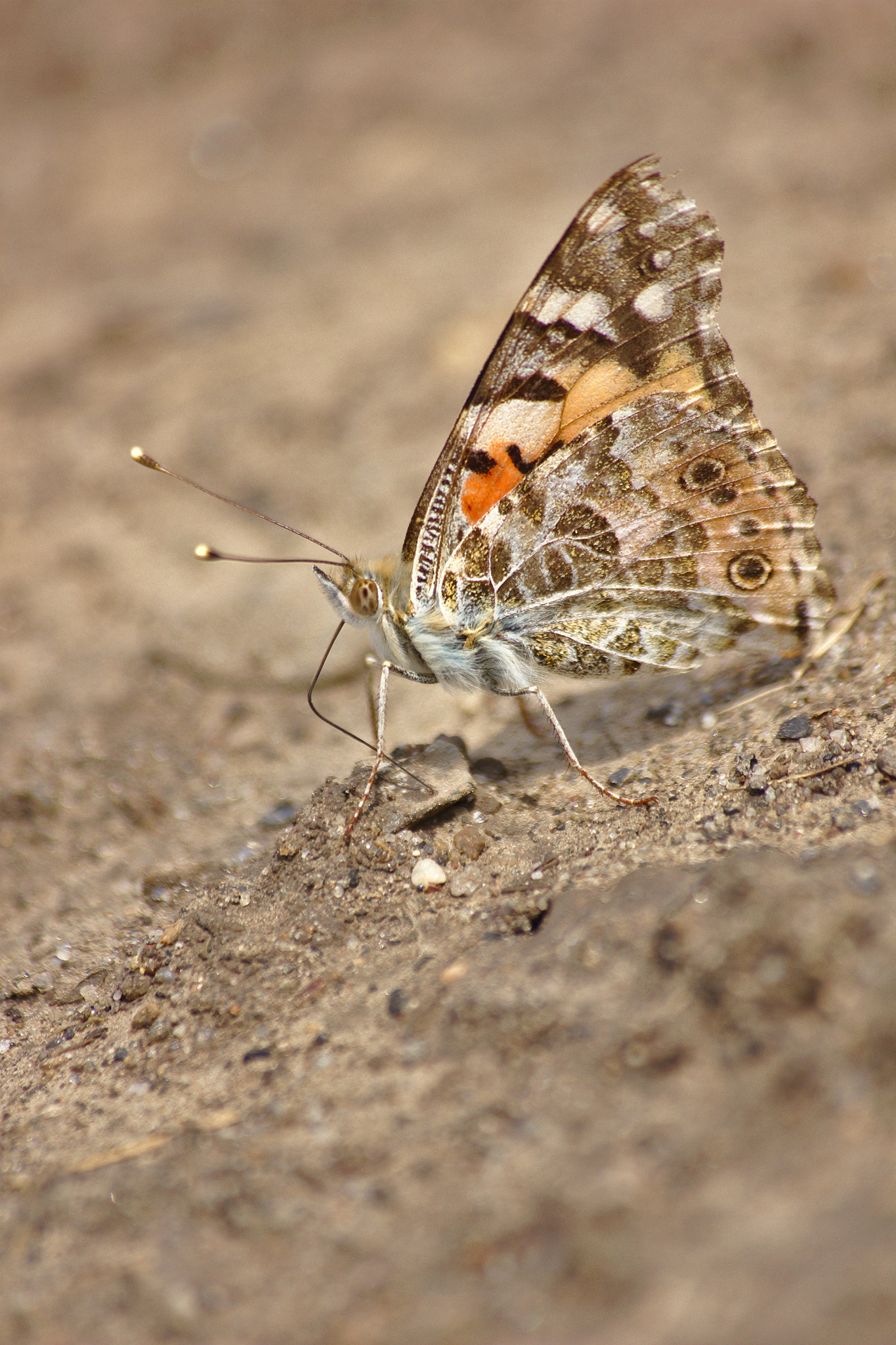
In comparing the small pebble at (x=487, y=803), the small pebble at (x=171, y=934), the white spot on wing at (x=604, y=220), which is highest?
the white spot on wing at (x=604, y=220)

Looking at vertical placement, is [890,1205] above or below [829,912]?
below

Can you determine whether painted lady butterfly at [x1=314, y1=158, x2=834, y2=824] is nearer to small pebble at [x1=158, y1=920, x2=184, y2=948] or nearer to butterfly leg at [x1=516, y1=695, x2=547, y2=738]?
butterfly leg at [x1=516, y1=695, x2=547, y2=738]

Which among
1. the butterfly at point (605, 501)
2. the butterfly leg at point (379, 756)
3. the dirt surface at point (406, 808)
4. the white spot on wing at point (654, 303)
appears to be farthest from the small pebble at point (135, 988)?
the white spot on wing at point (654, 303)

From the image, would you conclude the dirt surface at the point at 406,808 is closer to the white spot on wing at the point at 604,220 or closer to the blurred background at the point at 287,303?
the blurred background at the point at 287,303

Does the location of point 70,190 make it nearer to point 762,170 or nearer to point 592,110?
point 592,110

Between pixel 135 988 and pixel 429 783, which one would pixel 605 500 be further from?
pixel 135 988

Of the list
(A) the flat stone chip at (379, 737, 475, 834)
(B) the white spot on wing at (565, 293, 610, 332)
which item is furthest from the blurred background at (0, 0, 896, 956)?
(B) the white spot on wing at (565, 293, 610, 332)

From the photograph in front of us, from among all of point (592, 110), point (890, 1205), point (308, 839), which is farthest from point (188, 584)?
point (592, 110)
